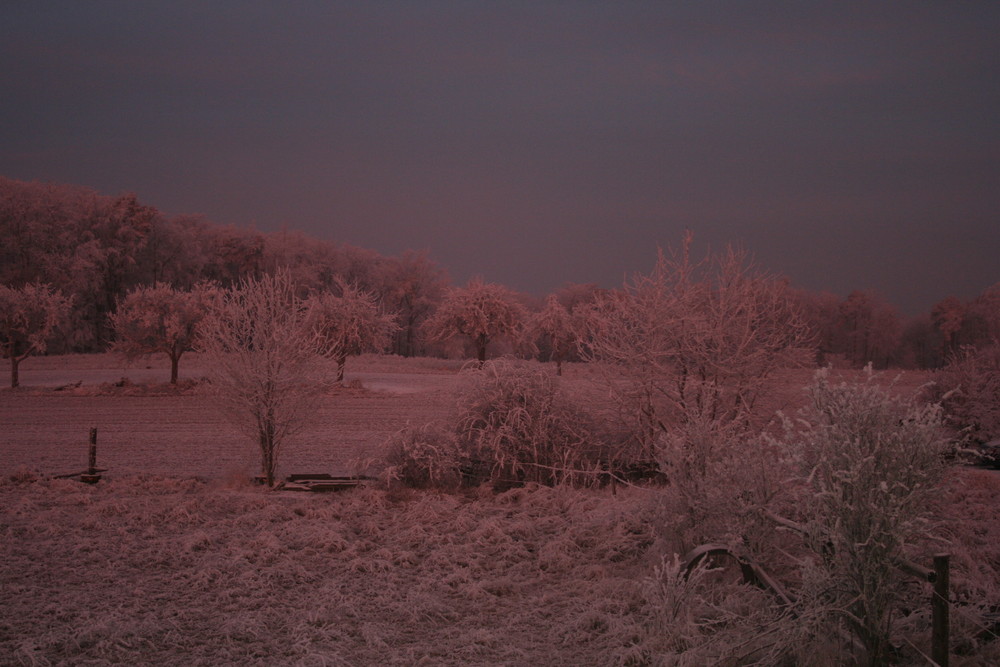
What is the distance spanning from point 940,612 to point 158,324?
27.2 meters

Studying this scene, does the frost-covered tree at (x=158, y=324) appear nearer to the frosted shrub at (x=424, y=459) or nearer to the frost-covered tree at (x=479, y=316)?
the frost-covered tree at (x=479, y=316)

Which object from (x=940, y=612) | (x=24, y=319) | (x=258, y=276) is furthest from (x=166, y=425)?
(x=258, y=276)

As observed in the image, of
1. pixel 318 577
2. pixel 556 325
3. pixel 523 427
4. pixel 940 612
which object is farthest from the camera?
pixel 556 325

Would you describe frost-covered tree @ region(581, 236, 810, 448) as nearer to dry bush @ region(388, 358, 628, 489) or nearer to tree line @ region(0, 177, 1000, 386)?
dry bush @ region(388, 358, 628, 489)

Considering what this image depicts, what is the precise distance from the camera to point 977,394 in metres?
15.6

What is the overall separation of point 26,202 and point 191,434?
3762 cm

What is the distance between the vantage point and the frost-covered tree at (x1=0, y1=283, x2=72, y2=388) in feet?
82.6

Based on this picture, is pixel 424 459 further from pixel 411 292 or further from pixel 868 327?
pixel 868 327

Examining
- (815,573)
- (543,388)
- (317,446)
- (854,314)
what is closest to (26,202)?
(317,446)

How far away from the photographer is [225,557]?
7.75m

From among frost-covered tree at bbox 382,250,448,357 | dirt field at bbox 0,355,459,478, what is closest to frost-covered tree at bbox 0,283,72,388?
dirt field at bbox 0,355,459,478

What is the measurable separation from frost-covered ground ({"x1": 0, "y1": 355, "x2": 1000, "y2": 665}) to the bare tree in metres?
A: 0.88

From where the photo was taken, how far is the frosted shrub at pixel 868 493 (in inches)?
170

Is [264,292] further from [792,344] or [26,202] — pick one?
[26,202]
